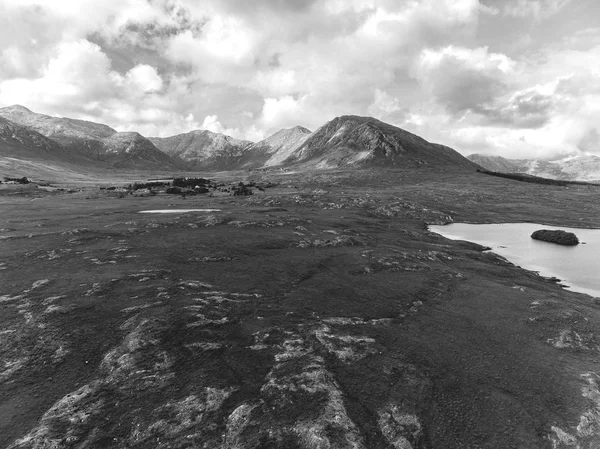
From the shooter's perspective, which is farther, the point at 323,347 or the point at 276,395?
the point at 323,347

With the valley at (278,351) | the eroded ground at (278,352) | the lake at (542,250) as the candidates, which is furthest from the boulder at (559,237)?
the valley at (278,351)

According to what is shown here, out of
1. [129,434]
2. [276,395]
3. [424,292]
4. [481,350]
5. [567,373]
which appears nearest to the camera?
[129,434]

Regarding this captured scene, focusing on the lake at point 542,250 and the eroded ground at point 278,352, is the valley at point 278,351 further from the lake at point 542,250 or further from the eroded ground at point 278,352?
the lake at point 542,250

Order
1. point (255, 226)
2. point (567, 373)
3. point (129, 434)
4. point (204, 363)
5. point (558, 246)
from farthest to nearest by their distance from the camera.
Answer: point (558, 246) → point (255, 226) → point (567, 373) → point (204, 363) → point (129, 434)

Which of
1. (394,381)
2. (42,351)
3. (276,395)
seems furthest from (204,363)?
(394,381)

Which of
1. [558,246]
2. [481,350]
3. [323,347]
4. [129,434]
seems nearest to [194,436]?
[129,434]

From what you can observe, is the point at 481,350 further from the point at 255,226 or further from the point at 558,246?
the point at 558,246

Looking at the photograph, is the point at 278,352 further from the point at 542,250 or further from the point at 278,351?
the point at 542,250
